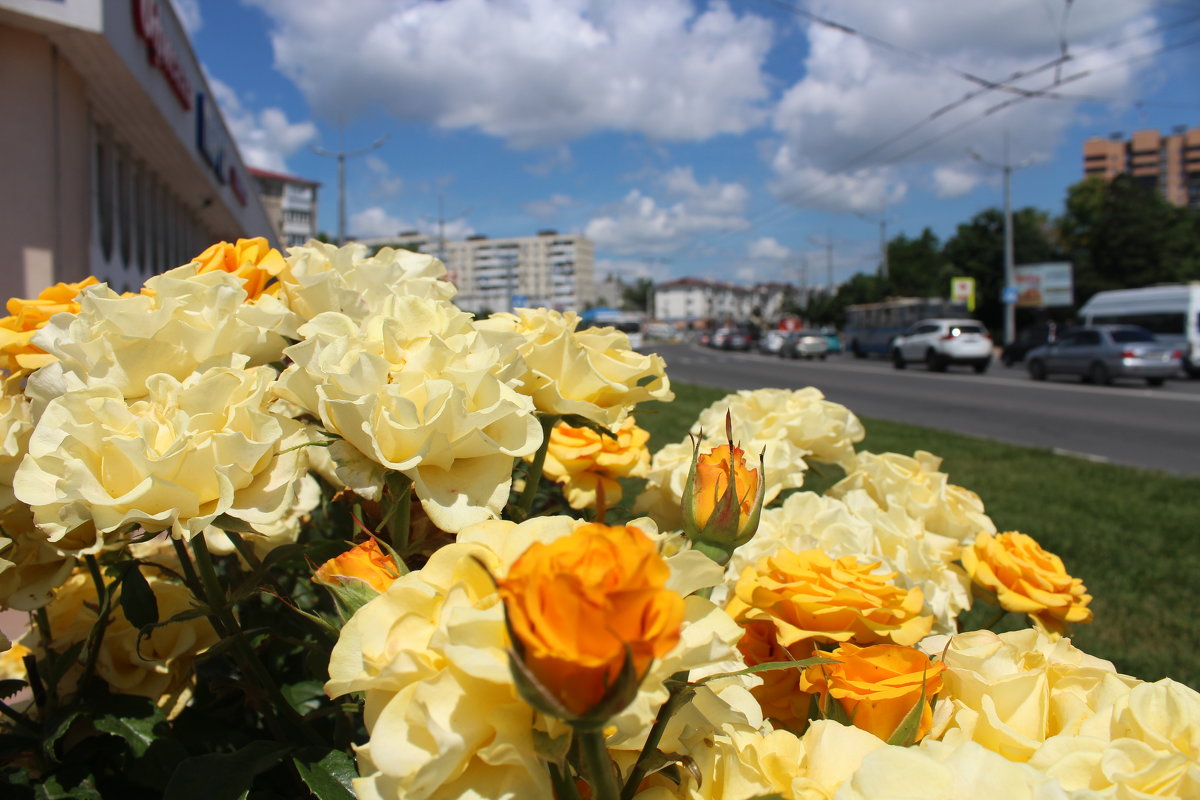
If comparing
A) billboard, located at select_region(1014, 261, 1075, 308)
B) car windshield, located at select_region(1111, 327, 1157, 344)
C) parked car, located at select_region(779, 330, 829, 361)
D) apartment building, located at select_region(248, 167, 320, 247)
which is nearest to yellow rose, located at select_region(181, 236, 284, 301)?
car windshield, located at select_region(1111, 327, 1157, 344)

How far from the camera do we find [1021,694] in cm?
66

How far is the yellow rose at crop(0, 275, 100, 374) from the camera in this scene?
0.94m

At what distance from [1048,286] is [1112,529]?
125 ft

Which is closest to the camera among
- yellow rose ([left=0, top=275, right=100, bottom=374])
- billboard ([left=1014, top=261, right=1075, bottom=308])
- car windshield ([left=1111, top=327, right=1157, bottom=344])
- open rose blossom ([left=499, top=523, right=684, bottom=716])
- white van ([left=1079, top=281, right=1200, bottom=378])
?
open rose blossom ([left=499, top=523, right=684, bottom=716])

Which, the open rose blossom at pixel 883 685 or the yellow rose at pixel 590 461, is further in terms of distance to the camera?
the yellow rose at pixel 590 461

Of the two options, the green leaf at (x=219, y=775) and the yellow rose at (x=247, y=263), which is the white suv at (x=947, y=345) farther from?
the green leaf at (x=219, y=775)

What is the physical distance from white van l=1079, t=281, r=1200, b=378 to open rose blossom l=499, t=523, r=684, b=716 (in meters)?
23.8

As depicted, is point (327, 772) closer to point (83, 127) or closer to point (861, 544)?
point (861, 544)

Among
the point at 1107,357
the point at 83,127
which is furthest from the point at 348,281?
the point at 1107,357

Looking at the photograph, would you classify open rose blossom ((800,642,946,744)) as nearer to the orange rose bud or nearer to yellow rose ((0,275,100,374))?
the orange rose bud

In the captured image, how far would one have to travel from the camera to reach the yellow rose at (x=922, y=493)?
1261 millimetres

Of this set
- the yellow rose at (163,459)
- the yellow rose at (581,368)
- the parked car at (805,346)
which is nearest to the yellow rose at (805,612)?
the yellow rose at (581,368)

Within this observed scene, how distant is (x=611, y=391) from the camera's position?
0.89m

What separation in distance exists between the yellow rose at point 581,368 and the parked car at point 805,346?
109 feet
